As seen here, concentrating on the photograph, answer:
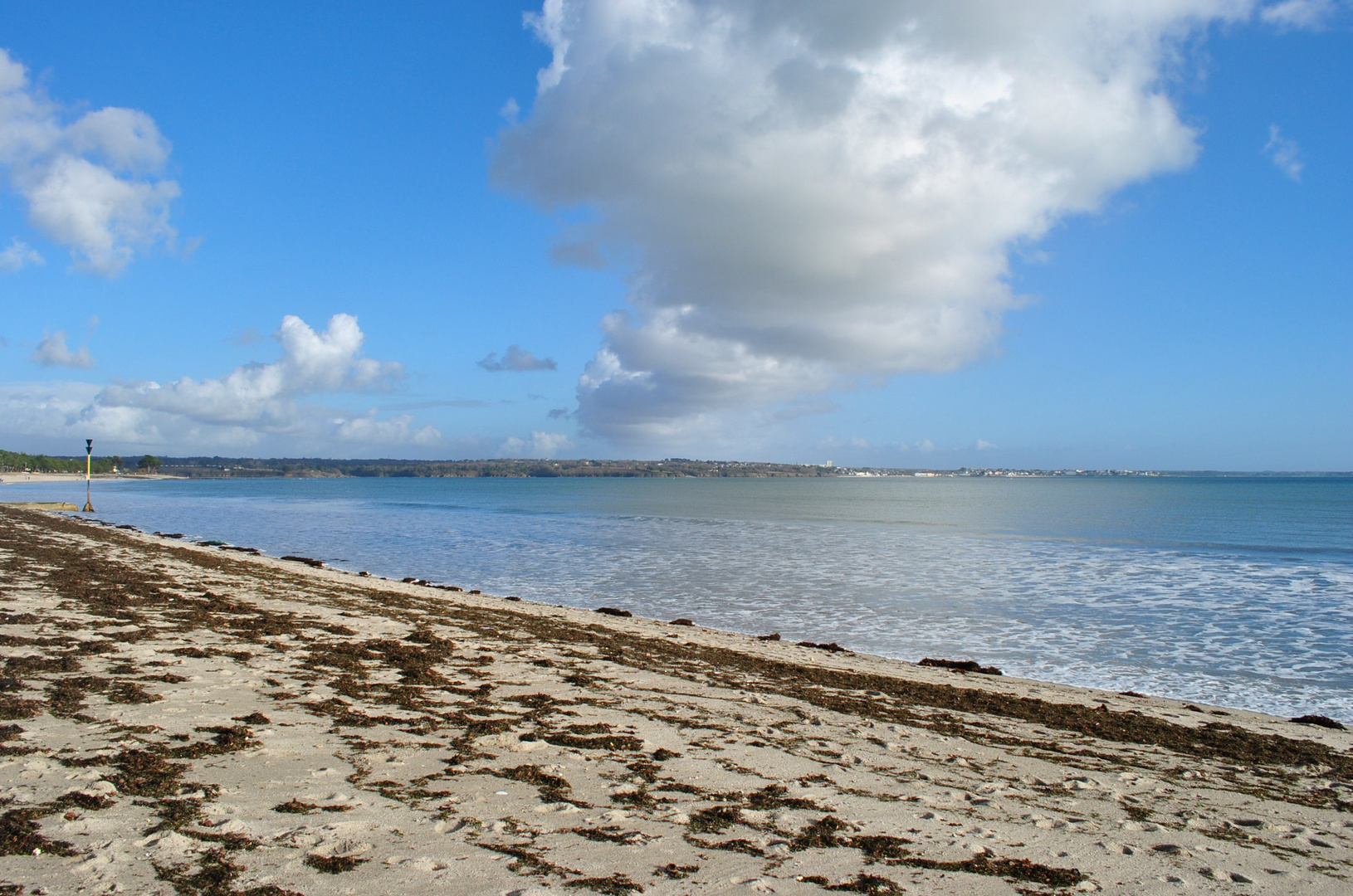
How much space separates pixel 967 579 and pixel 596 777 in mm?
24111

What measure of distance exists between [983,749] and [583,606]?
1440 cm

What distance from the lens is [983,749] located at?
8.14m

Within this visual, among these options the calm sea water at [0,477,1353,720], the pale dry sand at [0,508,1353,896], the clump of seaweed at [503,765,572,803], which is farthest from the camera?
the calm sea water at [0,477,1353,720]

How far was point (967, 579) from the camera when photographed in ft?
90.9

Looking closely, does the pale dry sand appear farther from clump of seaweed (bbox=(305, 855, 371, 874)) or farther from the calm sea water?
the calm sea water

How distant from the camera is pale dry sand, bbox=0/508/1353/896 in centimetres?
468

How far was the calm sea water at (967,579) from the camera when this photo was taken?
52.2 feet

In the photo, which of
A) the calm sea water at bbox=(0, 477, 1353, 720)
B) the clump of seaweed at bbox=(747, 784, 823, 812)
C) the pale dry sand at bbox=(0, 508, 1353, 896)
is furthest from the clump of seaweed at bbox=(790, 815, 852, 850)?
the calm sea water at bbox=(0, 477, 1353, 720)

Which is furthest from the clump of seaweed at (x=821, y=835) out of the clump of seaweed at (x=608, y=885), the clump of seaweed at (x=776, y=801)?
the clump of seaweed at (x=608, y=885)

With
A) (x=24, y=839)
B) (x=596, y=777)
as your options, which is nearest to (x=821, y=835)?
(x=596, y=777)

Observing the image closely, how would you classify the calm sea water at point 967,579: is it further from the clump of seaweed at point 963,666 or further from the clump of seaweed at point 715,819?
the clump of seaweed at point 715,819

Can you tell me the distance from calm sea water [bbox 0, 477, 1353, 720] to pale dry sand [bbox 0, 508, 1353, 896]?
14.4ft

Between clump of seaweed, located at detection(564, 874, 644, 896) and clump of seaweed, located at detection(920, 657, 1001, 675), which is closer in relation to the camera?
clump of seaweed, located at detection(564, 874, 644, 896)

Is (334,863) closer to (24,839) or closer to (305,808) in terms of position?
(305,808)
